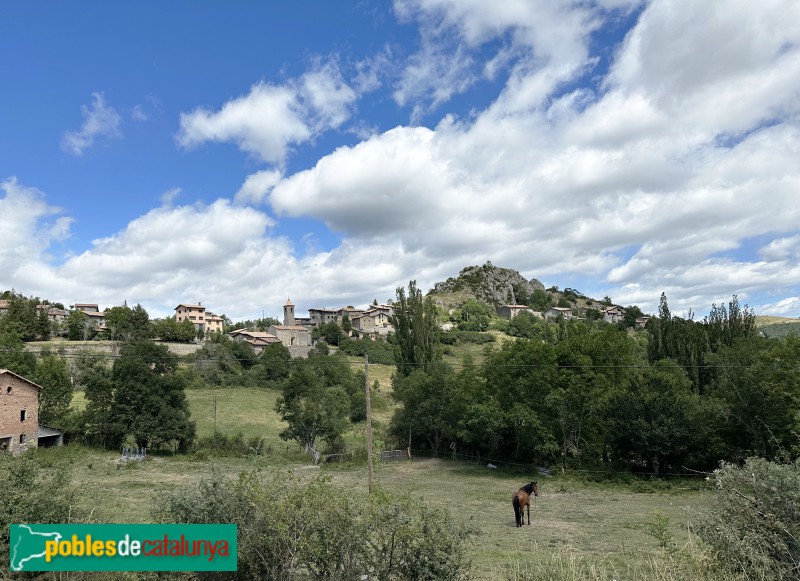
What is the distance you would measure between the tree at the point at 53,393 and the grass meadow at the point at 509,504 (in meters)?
5.93

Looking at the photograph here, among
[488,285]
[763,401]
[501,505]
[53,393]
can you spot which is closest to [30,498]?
[501,505]

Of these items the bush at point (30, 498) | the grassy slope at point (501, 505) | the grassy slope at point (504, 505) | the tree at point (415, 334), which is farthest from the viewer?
the tree at point (415, 334)

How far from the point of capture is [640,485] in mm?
24625

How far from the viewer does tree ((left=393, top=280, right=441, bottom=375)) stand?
159ft

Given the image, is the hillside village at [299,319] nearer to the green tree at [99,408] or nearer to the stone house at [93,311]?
the stone house at [93,311]

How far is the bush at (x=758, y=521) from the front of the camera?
702 centimetres

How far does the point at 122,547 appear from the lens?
721cm

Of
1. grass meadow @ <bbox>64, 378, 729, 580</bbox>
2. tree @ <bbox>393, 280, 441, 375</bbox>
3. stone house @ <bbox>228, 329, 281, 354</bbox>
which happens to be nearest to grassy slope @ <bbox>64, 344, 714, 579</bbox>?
grass meadow @ <bbox>64, 378, 729, 580</bbox>

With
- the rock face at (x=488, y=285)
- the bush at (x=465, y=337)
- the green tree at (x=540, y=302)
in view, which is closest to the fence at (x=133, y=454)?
the bush at (x=465, y=337)

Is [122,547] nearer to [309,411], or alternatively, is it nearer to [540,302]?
[309,411]

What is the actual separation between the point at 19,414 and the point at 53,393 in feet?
20.7

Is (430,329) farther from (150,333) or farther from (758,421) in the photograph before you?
(150,333)

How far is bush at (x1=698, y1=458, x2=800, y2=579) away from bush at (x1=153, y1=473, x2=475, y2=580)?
4.22m

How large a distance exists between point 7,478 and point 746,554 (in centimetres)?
1209
